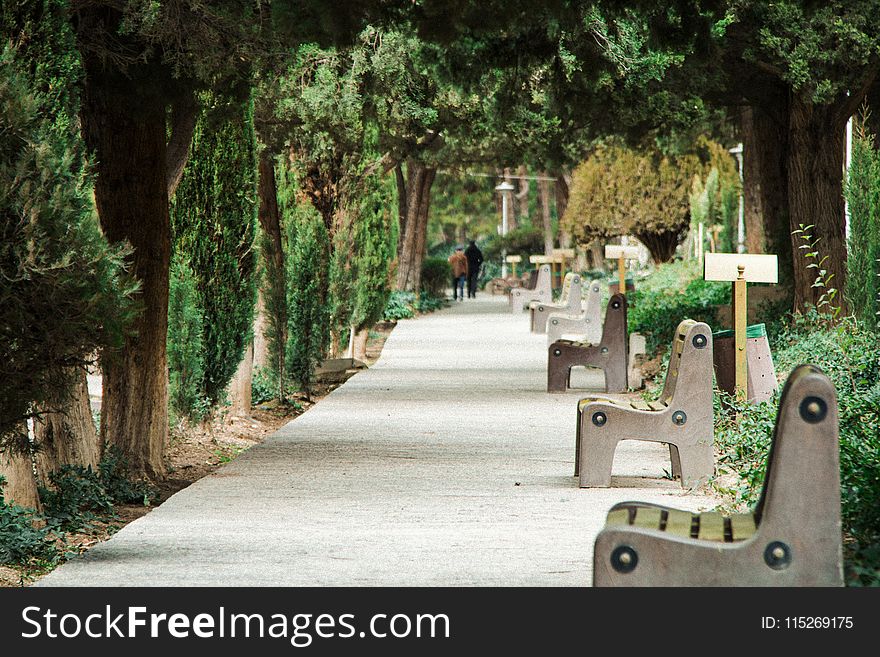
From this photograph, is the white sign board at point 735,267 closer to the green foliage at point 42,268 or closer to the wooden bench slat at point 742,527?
the wooden bench slat at point 742,527

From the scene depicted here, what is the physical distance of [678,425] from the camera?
25.7 ft

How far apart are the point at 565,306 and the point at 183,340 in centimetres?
1321

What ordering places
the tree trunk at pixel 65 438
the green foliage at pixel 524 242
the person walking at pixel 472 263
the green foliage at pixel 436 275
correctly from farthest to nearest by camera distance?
the green foliage at pixel 524 242 < the person walking at pixel 472 263 < the green foliage at pixel 436 275 < the tree trunk at pixel 65 438

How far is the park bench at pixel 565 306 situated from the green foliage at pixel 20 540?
16.4m

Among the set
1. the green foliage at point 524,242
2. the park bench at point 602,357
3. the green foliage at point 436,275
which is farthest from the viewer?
the green foliage at point 524,242

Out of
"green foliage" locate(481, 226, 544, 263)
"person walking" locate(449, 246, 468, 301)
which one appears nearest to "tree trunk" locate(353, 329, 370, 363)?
"person walking" locate(449, 246, 468, 301)

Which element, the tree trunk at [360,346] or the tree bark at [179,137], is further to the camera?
the tree trunk at [360,346]

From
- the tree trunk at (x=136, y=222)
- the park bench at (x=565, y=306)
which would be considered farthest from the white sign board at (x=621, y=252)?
the tree trunk at (x=136, y=222)

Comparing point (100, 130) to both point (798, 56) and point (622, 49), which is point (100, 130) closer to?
point (622, 49)

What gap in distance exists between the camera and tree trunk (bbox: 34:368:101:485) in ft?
27.2

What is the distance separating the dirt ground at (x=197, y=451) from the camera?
7570 millimetres

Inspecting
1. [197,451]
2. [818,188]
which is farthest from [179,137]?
[818,188]

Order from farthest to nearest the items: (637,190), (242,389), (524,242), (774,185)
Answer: (524,242) → (637,190) → (774,185) → (242,389)

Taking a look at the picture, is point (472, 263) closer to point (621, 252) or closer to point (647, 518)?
point (621, 252)
